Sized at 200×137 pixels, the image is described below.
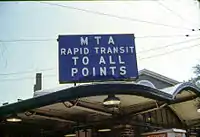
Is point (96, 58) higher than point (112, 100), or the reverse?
point (96, 58)

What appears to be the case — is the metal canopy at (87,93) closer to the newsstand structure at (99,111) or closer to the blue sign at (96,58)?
the newsstand structure at (99,111)

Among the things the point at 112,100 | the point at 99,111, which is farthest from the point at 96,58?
the point at 112,100

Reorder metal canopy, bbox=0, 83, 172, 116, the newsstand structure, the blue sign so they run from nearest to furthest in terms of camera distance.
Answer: metal canopy, bbox=0, 83, 172, 116 → the newsstand structure → the blue sign

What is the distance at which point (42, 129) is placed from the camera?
9.79 metres

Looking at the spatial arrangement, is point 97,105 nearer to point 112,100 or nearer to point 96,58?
point 96,58

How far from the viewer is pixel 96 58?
8508 millimetres

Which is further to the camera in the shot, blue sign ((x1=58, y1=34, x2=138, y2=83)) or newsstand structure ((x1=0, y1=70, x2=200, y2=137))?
blue sign ((x1=58, y1=34, x2=138, y2=83))

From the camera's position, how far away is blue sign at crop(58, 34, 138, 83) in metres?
8.19

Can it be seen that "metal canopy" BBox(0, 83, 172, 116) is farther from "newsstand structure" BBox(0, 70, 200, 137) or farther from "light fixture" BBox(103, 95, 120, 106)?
"light fixture" BBox(103, 95, 120, 106)

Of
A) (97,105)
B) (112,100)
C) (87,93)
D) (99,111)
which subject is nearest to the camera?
(87,93)

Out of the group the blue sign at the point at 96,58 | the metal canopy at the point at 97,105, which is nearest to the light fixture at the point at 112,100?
the metal canopy at the point at 97,105

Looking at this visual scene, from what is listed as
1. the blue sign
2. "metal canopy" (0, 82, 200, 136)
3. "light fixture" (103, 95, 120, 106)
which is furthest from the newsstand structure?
the blue sign

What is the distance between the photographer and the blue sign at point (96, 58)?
322 inches

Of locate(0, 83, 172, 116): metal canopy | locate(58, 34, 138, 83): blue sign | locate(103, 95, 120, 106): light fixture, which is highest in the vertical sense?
locate(58, 34, 138, 83): blue sign
